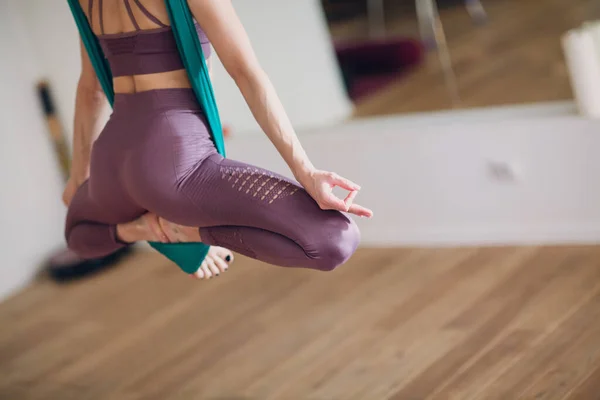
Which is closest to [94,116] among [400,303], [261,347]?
[261,347]

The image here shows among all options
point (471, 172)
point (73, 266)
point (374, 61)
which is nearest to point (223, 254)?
point (471, 172)

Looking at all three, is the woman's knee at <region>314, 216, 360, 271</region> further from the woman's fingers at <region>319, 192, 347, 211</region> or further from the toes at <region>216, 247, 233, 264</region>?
the toes at <region>216, 247, 233, 264</region>

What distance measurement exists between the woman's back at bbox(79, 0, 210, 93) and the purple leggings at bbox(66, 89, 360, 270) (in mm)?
34

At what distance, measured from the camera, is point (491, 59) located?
3.65 m

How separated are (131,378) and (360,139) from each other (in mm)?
1308

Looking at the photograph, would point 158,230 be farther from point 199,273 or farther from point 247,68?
point 247,68

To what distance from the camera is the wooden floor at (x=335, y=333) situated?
8.18 ft

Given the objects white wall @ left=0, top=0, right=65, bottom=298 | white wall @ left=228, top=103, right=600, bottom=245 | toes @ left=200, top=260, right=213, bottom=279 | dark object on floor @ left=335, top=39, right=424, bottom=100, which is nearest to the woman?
toes @ left=200, top=260, right=213, bottom=279

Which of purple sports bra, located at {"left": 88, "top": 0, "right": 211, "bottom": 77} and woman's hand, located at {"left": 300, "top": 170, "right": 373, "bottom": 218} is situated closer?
woman's hand, located at {"left": 300, "top": 170, "right": 373, "bottom": 218}

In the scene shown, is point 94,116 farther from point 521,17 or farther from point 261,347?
point 521,17

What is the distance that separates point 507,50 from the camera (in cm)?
367

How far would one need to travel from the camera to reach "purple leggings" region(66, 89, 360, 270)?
172 cm

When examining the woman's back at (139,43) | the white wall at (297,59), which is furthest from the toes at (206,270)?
the white wall at (297,59)

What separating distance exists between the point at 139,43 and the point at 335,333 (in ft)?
4.71
